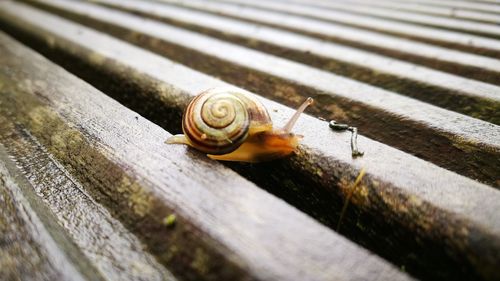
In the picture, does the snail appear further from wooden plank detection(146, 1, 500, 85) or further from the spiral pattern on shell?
wooden plank detection(146, 1, 500, 85)

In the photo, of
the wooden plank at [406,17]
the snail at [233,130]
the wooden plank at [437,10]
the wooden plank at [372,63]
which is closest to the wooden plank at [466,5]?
the wooden plank at [437,10]

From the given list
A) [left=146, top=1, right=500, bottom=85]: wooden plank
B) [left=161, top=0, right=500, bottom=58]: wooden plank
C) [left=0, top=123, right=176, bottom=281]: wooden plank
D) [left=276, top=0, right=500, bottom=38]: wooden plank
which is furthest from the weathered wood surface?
[left=276, top=0, right=500, bottom=38]: wooden plank

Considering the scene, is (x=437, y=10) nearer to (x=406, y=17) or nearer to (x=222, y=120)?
(x=406, y=17)

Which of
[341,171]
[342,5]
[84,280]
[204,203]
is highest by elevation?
[342,5]

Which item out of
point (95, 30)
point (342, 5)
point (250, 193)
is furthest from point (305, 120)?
point (342, 5)

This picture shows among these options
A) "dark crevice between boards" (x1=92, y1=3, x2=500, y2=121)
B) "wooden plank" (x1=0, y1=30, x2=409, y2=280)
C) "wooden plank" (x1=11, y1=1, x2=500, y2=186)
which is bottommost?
"wooden plank" (x1=0, y1=30, x2=409, y2=280)

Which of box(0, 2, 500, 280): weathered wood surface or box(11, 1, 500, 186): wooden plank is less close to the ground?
box(11, 1, 500, 186): wooden plank

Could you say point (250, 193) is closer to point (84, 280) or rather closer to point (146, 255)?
point (146, 255)
